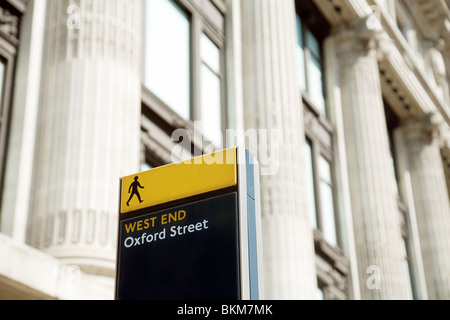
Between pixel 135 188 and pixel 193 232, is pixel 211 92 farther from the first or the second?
pixel 193 232

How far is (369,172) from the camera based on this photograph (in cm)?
2100

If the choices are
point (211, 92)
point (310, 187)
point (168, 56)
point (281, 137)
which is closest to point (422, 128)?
point (310, 187)

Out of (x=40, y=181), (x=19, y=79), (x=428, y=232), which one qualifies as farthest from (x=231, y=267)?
(x=428, y=232)

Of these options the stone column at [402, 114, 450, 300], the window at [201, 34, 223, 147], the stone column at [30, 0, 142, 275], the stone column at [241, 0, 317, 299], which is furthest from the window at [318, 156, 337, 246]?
the stone column at [30, 0, 142, 275]

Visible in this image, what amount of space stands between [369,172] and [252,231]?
1897 centimetres

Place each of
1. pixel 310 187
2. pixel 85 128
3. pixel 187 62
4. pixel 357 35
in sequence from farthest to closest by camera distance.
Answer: pixel 357 35, pixel 310 187, pixel 187 62, pixel 85 128

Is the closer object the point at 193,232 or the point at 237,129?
the point at 193,232

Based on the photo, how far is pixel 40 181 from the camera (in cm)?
1012

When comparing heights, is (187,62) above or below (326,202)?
above

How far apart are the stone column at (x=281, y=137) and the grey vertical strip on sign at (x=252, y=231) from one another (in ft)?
38.9

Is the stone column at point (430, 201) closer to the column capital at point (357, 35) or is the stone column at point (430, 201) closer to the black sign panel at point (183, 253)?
the column capital at point (357, 35)

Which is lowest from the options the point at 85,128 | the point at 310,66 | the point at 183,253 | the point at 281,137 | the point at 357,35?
the point at 183,253

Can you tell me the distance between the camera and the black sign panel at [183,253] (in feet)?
7.94
